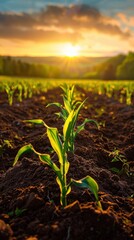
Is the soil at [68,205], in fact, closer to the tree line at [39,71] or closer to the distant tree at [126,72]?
the tree line at [39,71]

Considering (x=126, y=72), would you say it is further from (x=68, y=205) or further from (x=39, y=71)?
(x=68, y=205)

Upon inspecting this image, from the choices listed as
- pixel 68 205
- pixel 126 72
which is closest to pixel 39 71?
pixel 126 72

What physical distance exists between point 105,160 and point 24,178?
4.39ft

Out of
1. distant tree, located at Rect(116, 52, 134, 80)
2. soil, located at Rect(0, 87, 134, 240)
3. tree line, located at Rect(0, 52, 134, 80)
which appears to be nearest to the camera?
soil, located at Rect(0, 87, 134, 240)

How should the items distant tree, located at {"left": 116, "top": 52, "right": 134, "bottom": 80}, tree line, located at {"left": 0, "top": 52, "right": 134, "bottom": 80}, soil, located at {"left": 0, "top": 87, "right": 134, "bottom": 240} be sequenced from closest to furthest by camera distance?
soil, located at {"left": 0, "top": 87, "right": 134, "bottom": 240} < tree line, located at {"left": 0, "top": 52, "right": 134, "bottom": 80} < distant tree, located at {"left": 116, "top": 52, "right": 134, "bottom": 80}

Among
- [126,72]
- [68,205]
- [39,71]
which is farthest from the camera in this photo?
[126,72]

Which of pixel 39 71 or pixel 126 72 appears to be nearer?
pixel 39 71

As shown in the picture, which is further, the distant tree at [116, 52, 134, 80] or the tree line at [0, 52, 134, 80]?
the distant tree at [116, 52, 134, 80]

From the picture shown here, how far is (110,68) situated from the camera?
2486 inches

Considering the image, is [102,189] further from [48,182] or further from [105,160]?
[105,160]

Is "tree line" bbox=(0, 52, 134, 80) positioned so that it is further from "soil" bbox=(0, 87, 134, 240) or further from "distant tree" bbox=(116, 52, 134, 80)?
"soil" bbox=(0, 87, 134, 240)

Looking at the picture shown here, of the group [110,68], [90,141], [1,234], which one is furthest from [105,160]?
[110,68]

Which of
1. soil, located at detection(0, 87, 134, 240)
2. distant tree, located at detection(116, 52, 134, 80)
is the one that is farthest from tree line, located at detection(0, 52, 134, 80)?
soil, located at detection(0, 87, 134, 240)

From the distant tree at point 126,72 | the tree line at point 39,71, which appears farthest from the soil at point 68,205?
the distant tree at point 126,72
